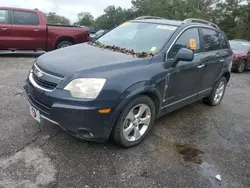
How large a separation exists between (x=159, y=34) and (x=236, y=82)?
573cm

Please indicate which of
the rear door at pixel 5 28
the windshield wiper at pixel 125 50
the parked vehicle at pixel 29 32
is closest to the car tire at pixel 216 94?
the windshield wiper at pixel 125 50

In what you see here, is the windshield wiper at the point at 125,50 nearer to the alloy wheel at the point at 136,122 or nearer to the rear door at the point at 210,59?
the alloy wheel at the point at 136,122

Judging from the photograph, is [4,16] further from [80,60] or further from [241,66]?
[241,66]

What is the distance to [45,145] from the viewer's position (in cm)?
339

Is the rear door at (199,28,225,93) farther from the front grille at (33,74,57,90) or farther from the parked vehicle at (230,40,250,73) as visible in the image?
the parked vehicle at (230,40,250,73)

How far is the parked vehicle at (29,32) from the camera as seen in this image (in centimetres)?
865

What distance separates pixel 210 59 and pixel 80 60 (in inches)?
98.9

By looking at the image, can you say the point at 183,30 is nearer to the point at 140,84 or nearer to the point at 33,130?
the point at 140,84

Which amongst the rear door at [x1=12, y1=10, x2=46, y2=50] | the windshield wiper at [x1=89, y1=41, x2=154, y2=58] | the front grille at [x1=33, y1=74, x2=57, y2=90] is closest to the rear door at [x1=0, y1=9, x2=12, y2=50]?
the rear door at [x1=12, y1=10, x2=46, y2=50]

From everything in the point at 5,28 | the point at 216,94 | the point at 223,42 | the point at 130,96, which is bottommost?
the point at 216,94

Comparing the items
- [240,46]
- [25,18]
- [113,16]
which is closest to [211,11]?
[240,46]

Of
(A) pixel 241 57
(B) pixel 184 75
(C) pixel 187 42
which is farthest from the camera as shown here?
(A) pixel 241 57

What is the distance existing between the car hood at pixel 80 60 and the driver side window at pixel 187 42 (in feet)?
1.93

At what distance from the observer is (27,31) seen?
29.3ft
